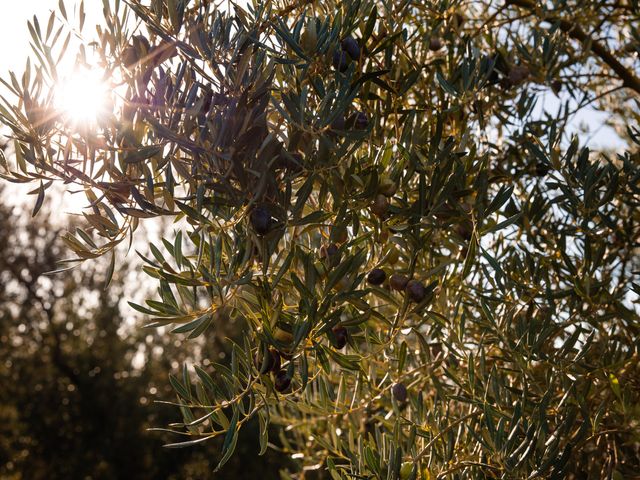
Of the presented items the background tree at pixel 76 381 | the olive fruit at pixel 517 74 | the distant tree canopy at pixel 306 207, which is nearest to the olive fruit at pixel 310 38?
the distant tree canopy at pixel 306 207

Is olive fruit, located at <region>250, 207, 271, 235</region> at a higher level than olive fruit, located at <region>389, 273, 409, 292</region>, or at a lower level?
higher

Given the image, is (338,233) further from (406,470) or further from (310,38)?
(406,470)

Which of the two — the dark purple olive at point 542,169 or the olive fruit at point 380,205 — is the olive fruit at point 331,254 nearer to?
the olive fruit at point 380,205

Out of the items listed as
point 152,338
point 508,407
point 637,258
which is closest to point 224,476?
point 152,338

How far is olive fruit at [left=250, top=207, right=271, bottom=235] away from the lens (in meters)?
1.09

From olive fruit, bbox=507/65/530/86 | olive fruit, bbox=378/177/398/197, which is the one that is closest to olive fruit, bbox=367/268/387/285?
olive fruit, bbox=378/177/398/197

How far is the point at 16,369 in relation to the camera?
396 inches

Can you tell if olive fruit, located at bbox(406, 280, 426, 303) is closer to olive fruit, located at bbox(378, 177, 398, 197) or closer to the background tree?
olive fruit, located at bbox(378, 177, 398, 197)

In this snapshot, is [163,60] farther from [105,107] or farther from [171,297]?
[171,297]

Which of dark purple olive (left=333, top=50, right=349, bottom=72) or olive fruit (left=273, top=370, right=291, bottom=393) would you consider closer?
olive fruit (left=273, top=370, right=291, bottom=393)

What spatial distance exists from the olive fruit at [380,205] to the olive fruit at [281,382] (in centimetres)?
35

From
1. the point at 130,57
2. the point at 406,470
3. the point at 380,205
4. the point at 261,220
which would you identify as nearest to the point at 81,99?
the point at 130,57

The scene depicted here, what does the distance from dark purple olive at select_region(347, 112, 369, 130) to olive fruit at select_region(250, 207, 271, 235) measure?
28cm

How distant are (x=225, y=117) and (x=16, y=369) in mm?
10373
